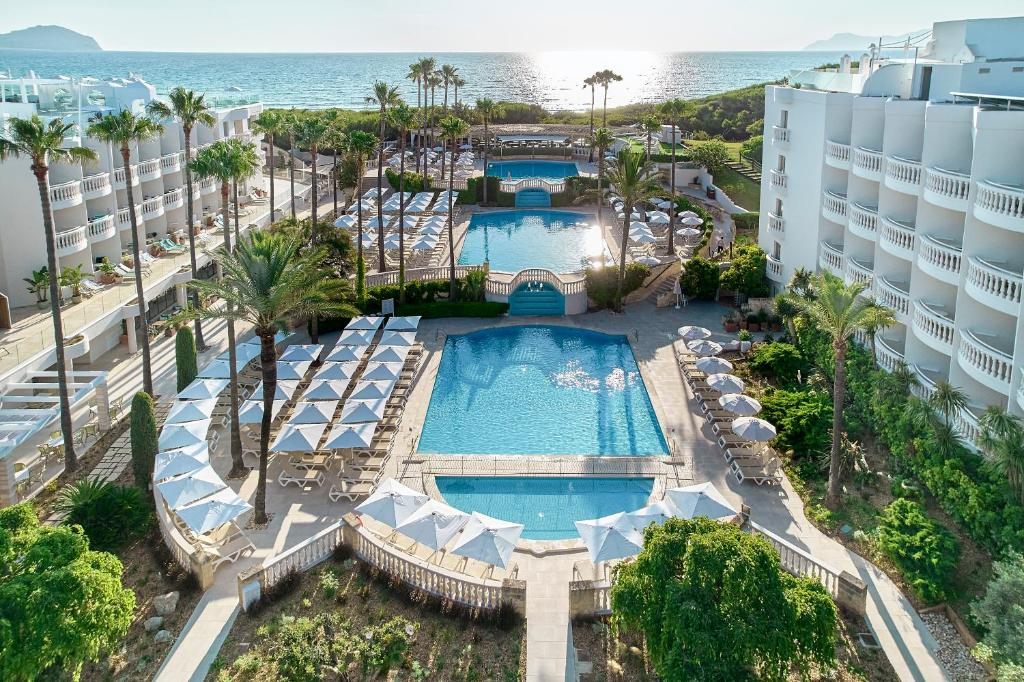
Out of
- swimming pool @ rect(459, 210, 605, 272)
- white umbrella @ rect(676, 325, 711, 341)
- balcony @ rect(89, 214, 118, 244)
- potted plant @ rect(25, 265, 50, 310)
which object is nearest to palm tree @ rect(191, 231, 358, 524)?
potted plant @ rect(25, 265, 50, 310)

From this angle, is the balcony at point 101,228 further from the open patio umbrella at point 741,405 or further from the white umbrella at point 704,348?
the open patio umbrella at point 741,405

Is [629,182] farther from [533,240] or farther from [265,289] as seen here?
[265,289]

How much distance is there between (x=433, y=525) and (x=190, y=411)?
1146 centimetres

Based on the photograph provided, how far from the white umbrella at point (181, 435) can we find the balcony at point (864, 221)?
2566cm

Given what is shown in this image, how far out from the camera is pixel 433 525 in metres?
22.5

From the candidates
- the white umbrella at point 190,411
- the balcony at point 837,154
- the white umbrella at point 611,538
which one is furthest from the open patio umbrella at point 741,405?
the white umbrella at point 190,411

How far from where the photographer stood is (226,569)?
22703 millimetres

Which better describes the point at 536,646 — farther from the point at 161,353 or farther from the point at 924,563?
the point at 161,353

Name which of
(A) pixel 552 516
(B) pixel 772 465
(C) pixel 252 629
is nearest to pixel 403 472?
(A) pixel 552 516

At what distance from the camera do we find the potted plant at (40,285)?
37062mm

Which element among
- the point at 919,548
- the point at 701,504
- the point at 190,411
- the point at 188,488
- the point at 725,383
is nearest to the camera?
the point at 919,548

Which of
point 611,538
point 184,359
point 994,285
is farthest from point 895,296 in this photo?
point 184,359

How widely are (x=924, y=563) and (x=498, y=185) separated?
5488 cm

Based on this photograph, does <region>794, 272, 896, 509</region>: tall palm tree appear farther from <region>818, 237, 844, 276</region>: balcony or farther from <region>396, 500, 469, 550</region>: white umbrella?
<region>396, 500, 469, 550</region>: white umbrella
